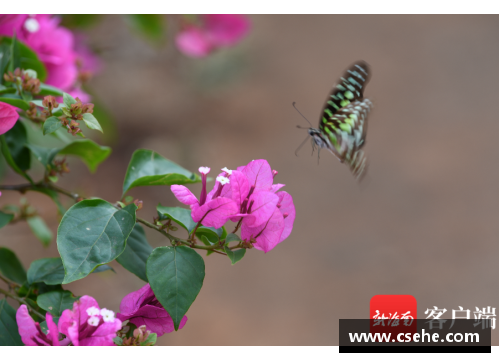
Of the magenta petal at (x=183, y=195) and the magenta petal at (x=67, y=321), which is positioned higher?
the magenta petal at (x=183, y=195)

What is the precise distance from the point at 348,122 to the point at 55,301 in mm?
538

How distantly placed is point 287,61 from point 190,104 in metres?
0.91

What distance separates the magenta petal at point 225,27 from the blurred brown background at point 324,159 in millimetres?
1191

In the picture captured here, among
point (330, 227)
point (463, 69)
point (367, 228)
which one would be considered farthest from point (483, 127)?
point (330, 227)

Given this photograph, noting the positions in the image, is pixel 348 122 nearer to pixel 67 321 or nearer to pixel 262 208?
pixel 262 208

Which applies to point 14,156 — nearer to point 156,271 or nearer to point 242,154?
point 156,271

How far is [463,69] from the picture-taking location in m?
3.31

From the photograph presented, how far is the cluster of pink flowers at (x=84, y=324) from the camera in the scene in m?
0.43

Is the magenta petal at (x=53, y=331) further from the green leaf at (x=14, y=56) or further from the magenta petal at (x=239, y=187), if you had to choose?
the green leaf at (x=14, y=56)

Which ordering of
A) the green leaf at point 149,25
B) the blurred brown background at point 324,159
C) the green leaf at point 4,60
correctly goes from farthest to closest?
the blurred brown background at point 324,159 < the green leaf at point 149,25 < the green leaf at point 4,60

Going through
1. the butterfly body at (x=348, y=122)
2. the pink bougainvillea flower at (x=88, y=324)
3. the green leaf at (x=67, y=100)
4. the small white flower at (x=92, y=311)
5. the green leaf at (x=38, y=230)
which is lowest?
the pink bougainvillea flower at (x=88, y=324)

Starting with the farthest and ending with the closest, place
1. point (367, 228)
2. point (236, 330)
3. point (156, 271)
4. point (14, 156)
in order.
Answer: point (367, 228)
point (236, 330)
point (14, 156)
point (156, 271)

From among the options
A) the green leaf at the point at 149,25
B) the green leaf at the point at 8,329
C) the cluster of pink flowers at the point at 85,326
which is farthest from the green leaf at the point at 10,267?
the green leaf at the point at 149,25

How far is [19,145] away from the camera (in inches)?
26.1
